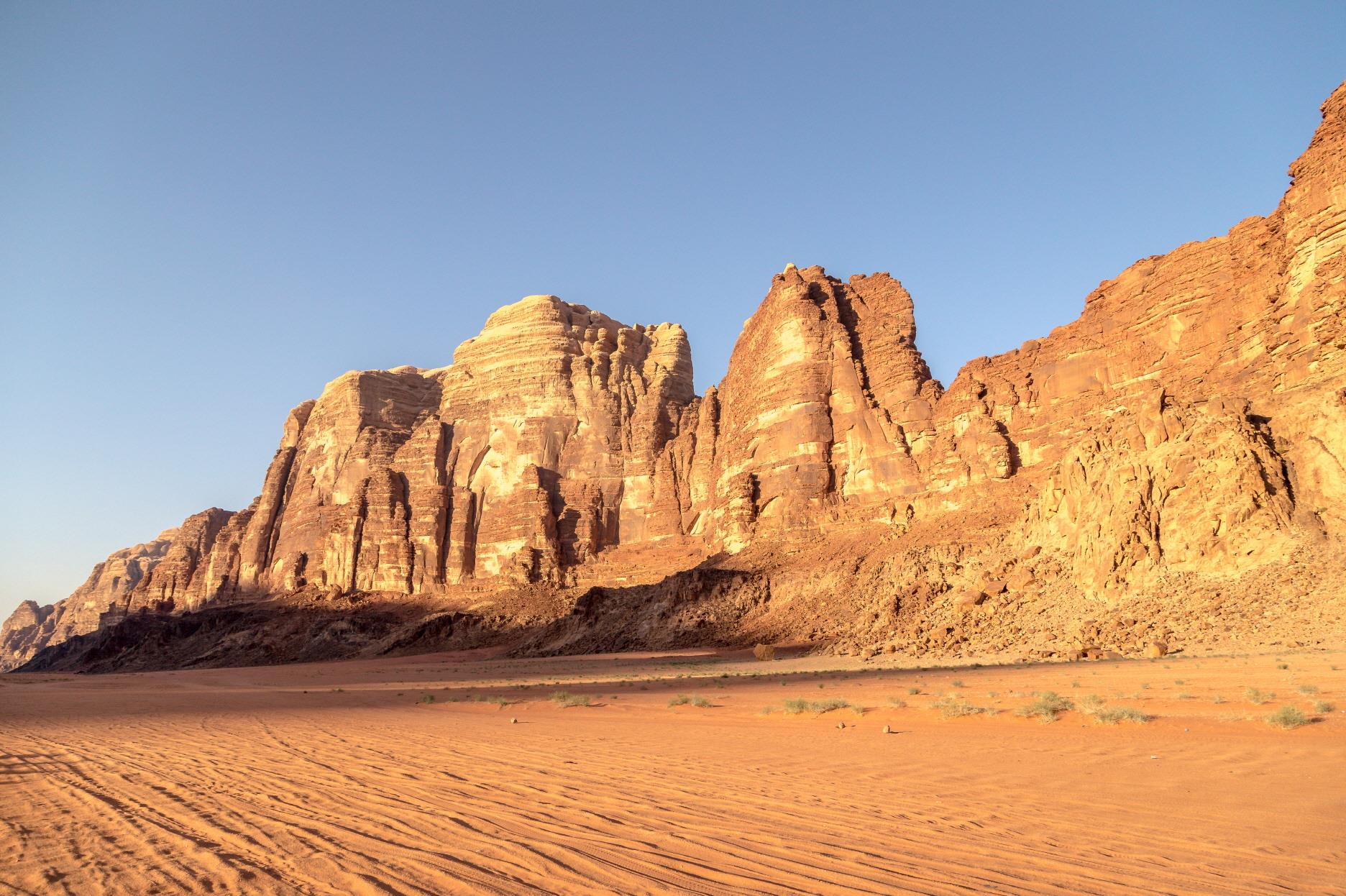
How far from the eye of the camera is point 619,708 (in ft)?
55.4

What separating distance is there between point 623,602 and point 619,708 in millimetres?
37875

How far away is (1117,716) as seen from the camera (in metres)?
10.9

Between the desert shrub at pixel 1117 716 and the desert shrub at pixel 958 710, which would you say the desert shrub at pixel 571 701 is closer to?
the desert shrub at pixel 958 710

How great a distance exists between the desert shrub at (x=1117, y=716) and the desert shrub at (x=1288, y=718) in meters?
1.57

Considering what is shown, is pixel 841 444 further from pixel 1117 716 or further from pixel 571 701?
pixel 1117 716

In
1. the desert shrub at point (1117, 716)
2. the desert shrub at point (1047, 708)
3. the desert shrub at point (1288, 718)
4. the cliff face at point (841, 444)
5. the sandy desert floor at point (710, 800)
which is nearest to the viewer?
the sandy desert floor at point (710, 800)

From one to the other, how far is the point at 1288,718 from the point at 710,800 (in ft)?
28.4

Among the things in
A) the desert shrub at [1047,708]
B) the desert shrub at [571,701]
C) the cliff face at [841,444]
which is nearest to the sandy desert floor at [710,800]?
the desert shrub at [1047,708]

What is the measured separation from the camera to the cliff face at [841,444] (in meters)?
27.7

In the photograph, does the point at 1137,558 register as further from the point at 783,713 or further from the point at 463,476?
the point at 463,476

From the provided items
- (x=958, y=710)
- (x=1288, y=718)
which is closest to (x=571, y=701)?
(x=958, y=710)

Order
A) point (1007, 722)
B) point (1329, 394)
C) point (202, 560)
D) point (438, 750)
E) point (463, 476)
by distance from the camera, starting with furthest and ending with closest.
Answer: point (202, 560), point (463, 476), point (1329, 394), point (1007, 722), point (438, 750)

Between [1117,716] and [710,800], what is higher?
[710,800]

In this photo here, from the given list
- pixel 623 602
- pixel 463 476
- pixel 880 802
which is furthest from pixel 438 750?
pixel 463 476
